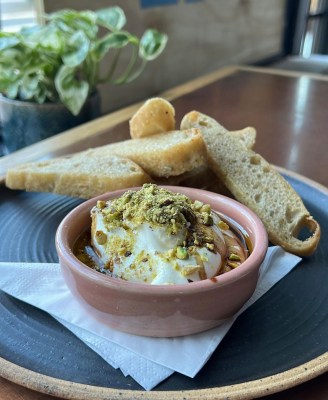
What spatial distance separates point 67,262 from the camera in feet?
1.76

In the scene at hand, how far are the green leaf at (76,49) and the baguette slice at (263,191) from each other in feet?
2.11

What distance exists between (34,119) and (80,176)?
711 mm

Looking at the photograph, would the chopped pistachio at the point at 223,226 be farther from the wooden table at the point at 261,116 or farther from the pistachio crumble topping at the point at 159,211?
the wooden table at the point at 261,116

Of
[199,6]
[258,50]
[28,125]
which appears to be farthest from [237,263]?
[258,50]

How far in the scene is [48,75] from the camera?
57.8 inches

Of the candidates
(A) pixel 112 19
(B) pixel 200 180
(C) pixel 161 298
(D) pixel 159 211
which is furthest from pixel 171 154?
(A) pixel 112 19

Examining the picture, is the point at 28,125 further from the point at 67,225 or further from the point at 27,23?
the point at 67,225

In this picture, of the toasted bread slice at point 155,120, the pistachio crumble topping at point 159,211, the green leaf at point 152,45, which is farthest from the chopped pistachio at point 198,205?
the green leaf at point 152,45

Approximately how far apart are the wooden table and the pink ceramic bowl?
1.46 ft

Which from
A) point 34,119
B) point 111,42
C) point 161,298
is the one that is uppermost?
point 111,42

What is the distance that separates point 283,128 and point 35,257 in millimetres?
899

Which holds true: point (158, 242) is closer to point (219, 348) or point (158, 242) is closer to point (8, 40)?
point (219, 348)

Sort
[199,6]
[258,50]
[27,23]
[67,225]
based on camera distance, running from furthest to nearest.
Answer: [258,50]
[199,6]
[27,23]
[67,225]

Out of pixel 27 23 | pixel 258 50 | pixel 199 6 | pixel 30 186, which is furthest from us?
pixel 258 50
